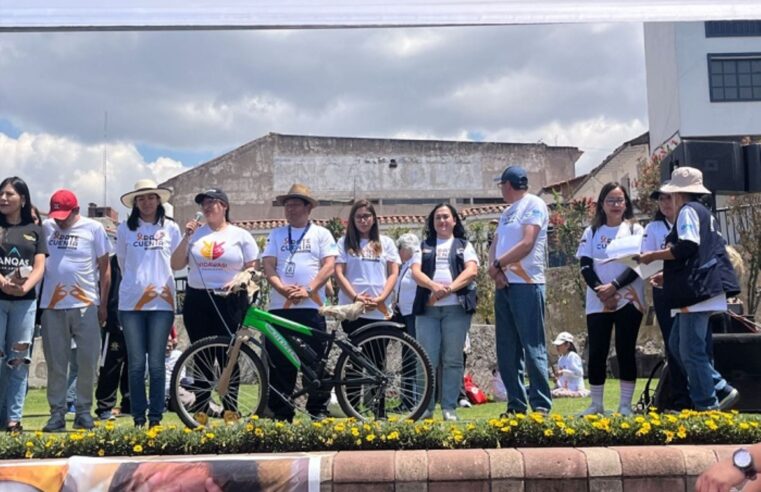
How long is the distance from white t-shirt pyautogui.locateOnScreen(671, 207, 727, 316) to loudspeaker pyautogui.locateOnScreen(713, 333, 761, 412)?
73 centimetres

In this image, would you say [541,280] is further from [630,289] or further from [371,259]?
[371,259]

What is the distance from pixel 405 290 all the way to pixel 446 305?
99cm

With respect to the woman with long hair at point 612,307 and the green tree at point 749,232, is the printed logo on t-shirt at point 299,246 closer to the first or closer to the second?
the woman with long hair at point 612,307

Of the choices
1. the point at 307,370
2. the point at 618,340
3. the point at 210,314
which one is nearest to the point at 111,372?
the point at 210,314

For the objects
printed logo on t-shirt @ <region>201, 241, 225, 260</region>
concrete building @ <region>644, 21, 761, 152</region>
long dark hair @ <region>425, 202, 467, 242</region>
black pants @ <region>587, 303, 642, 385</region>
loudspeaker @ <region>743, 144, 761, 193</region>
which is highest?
concrete building @ <region>644, 21, 761, 152</region>

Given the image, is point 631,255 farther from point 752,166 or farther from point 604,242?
point 752,166

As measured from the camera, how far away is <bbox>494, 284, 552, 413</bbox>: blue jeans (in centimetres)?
645

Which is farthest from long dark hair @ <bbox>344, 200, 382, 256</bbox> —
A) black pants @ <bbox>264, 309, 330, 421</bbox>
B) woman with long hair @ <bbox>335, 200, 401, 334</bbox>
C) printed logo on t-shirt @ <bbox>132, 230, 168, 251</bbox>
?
printed logo on t-shirt @ <bbox>132, 230, 168, 251</bbox>

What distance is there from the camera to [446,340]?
724 cm

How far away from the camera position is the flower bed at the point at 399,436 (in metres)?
5.09

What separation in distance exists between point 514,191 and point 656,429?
2301mm

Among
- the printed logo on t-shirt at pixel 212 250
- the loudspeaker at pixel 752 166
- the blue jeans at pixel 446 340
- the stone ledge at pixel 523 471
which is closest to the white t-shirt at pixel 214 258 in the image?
the printed logo on t-shirt at pixel 212 250

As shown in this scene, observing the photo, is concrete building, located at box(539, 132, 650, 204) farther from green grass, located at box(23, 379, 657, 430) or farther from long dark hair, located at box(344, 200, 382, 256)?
long dark hair, located at box(344, 200, 382, 256)

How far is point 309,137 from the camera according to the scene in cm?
3688
